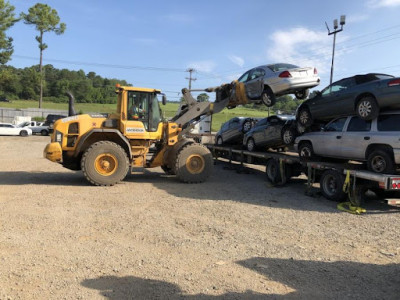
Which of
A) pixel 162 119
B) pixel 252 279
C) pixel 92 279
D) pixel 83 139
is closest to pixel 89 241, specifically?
pixel 92 279

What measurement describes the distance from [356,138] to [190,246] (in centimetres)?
512

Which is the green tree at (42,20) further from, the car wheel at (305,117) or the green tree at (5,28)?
the car wheel at (305,117)

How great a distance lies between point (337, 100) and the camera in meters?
8.89

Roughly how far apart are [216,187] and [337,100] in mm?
4180

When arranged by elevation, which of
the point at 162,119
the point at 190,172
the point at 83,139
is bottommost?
the point at 190,172

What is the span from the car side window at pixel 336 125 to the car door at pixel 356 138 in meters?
0.22

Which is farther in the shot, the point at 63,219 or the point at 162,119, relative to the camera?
the point at 162,119

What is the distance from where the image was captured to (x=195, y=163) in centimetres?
1084

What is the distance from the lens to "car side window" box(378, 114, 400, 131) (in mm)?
7248

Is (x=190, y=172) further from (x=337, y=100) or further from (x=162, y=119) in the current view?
(x=337, y=100)

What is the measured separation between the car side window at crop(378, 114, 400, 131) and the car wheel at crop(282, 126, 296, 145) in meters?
3.52

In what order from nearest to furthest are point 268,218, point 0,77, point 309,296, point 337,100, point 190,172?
point 309,296, point 268,218, point 337,100, point 190,172, point 0,77

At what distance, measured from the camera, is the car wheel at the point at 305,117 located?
10.1 m

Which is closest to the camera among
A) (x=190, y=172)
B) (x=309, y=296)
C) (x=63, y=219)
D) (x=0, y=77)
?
(x=309, y=296)
